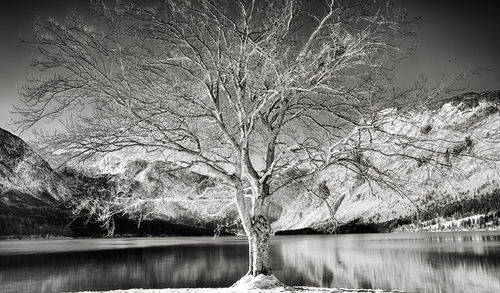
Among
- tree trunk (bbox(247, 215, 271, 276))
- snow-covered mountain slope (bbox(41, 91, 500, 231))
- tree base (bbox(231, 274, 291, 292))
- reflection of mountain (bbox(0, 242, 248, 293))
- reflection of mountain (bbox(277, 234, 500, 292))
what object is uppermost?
snow-covered mountain slope (bbox(41, 91, 500, 231))

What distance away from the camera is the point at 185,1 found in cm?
1030

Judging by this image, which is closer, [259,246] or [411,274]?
[259,246]

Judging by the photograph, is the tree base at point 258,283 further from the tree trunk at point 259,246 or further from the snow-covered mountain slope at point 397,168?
the snow-covered mountain slope at point 397,168

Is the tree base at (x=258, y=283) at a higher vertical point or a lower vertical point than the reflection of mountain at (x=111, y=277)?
higher

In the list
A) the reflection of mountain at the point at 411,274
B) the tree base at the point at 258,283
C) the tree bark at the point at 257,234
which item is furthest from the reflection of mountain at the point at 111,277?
the tree base at the point at 258,283

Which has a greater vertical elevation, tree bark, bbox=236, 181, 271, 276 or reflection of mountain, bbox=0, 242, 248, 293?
tree bark, bbox=236, 181, 271, 276

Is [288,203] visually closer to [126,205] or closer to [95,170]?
[126,205]

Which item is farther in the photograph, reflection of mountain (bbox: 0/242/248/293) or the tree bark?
reflection of mountain (bbox: 0/242/248/293)

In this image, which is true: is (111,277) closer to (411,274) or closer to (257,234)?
(411,274)

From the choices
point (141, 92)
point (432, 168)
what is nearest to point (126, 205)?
point (141, 92)

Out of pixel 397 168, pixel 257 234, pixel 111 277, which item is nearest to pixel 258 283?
pixel 257 234

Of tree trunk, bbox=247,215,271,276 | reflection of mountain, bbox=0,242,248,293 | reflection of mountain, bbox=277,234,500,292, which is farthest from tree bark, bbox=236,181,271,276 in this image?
reflection of mountain, bbox=0,242,248,293

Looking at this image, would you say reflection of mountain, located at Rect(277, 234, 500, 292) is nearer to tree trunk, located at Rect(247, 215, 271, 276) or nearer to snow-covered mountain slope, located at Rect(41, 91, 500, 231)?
snow-covered mountain slope, located at Rect(41, 91, 500, 231)

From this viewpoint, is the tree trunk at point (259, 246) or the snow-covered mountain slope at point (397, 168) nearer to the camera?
the snow-covered mountain slope at point (397, 168)
